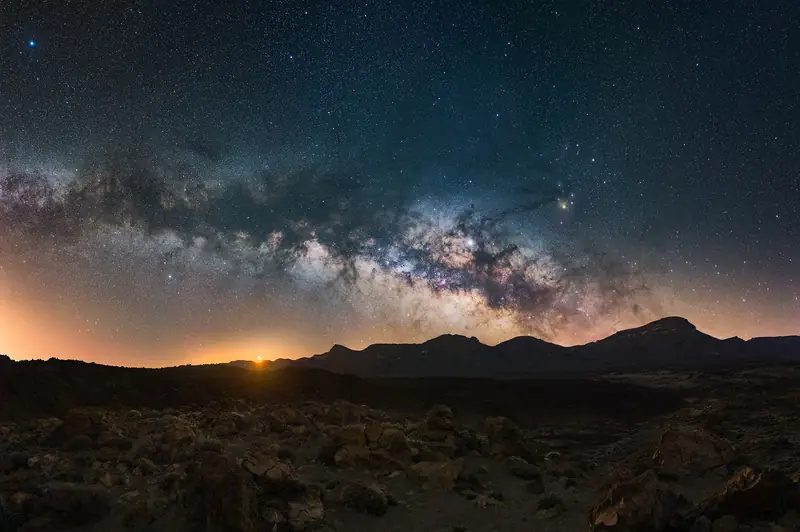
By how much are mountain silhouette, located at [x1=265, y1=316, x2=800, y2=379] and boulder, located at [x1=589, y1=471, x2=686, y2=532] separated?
5279 inches

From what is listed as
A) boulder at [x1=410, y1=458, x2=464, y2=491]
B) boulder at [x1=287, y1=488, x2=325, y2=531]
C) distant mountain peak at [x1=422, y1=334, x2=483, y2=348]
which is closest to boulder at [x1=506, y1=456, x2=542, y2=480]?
boulder at [x1=410, y1=458, x2=464, y2=491]

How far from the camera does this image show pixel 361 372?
140 metres

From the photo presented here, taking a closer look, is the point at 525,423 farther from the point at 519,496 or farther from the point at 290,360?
the point at 290,360

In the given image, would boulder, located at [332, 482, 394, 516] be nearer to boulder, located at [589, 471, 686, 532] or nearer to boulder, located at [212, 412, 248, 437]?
boulder, located at [589, 471, 686, 532]

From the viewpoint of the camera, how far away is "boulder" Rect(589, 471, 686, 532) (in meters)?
8.02

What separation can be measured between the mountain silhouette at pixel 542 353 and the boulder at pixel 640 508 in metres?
134

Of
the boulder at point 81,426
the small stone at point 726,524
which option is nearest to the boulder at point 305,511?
the small stone at point 726,524

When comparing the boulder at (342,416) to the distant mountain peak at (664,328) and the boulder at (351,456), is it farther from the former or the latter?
the distant mountain peak at (664,328)

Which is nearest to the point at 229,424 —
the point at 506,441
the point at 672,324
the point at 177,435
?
the point at 177,435

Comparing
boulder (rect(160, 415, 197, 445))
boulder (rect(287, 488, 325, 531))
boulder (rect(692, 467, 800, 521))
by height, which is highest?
boulder (rect(160, 415, 197, 445))

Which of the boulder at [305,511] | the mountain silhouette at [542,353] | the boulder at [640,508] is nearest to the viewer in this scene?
the boulder at [640,508]

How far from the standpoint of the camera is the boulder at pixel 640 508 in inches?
316

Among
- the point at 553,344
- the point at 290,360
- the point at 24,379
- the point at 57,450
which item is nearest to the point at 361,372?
the point at 290,360

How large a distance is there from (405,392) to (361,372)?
8909cm
